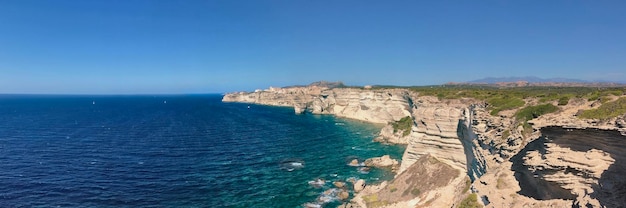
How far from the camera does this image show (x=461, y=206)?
27469 mm

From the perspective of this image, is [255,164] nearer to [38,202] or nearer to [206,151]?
[206,151]

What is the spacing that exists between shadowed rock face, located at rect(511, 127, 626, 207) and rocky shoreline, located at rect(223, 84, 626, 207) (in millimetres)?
47

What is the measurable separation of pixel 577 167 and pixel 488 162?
28.7 feet

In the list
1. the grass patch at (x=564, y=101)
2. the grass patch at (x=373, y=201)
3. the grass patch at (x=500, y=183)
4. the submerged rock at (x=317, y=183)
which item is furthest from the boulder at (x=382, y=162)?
the grass patch at (x=500, y=183)

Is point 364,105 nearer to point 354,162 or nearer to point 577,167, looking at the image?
point 354,162

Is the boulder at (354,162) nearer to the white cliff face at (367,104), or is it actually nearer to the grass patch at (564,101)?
the grass patch at (564,101)

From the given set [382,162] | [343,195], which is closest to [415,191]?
[343,195]

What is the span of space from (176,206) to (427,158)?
29599 mm

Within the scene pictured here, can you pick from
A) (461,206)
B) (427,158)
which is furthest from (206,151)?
(461,206)

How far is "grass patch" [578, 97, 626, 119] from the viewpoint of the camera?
18016mm

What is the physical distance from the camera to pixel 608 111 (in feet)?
60.9

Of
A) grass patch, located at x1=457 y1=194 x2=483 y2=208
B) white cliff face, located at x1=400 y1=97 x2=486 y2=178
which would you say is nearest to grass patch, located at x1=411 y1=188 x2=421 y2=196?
white cliff face, located at x1=400 y1=97 x2=486 y2=178

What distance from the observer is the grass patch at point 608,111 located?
18016 mm

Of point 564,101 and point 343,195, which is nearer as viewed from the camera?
point 564,101
